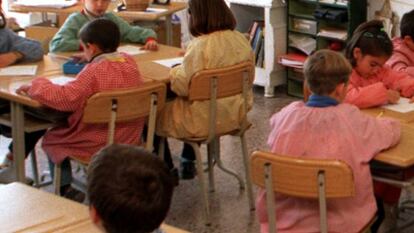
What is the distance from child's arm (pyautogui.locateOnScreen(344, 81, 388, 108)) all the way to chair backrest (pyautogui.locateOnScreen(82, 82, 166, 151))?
832mm

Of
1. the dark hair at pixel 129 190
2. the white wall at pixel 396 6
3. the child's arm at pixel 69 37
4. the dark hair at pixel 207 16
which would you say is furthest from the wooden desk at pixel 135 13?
the dark hair at pixel 129 190

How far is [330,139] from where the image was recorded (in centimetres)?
253

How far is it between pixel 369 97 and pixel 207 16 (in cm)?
92

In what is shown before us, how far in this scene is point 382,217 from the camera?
327cm

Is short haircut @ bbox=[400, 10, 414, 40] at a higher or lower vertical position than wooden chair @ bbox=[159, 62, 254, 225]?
higher

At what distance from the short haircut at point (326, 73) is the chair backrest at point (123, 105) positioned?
2.73 ft

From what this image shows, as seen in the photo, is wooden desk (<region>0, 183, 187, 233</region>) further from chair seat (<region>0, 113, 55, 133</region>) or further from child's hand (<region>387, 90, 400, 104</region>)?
child's hand (<region>387, 90, 400, 104</region>)

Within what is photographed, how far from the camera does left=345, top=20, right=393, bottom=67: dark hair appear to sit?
311 cm

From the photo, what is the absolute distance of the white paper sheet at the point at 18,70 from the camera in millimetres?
3561

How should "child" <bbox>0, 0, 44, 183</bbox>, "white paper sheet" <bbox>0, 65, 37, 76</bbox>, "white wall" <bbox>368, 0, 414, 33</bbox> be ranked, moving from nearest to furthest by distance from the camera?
"white paper sheet" <bbox>0, 65, 37, 76</bbox>
"child" <bbox>0, 0, 44, 183</bbox>
"white wall" <bbox>368, 0, 414, 33</bbox>

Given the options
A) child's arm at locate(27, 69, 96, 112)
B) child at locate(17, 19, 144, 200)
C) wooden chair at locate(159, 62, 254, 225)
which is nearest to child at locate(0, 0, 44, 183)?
child at locate(17, 19, 144, 200)

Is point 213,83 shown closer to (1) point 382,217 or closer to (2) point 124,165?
(1) point 382,217

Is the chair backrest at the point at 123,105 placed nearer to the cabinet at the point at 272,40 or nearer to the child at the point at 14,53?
the child at the point at 14,53

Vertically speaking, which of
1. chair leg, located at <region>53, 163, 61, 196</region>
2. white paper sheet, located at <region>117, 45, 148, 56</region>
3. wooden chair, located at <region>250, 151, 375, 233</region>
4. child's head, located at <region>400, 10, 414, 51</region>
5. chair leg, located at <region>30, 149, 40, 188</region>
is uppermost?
child's head, located at <region>400, 10, 414, 51</region>
